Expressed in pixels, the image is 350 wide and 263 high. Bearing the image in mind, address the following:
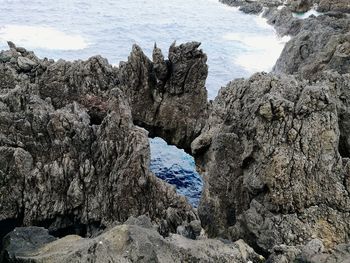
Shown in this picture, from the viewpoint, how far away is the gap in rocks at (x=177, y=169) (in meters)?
33.3

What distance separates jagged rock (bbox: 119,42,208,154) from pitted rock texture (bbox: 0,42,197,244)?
29.0 ft

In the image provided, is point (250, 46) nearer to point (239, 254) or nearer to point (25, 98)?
point (25, 98)

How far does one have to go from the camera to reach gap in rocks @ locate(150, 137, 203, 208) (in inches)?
1310

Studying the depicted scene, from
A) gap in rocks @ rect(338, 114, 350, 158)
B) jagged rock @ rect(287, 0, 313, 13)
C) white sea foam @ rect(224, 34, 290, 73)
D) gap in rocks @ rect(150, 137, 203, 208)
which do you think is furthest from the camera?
jagged rock @ rect(287, 0, 313, 13)

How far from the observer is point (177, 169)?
35906 mm

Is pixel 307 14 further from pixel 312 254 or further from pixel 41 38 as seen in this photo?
pixel 312 254

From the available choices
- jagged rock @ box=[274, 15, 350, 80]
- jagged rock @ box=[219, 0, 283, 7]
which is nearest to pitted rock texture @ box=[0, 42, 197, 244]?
jagged rock @ box=[274, 15, 350, 80]

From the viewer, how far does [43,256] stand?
12961 mm

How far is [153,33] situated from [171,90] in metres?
38.1

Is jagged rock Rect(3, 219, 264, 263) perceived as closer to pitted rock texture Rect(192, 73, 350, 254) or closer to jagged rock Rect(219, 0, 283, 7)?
pitted rock texture Rect(192, 73, 350, 254)

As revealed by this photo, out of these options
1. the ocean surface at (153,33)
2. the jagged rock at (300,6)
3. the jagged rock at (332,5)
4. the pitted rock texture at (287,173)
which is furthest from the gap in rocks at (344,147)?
the jagged rock at (300,6)

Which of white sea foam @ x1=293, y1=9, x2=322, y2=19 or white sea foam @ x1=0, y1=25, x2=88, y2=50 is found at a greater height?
white sea foam @ x1=293, y1=9, x2=322, y2=19

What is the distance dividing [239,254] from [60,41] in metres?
50.6

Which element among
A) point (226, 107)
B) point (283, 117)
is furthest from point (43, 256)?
point (226, 107)
